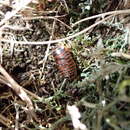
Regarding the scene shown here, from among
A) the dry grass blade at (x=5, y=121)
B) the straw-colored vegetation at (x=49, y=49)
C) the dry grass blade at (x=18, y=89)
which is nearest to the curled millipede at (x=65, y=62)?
the straw-colored vegetation at (x=49, y=49)

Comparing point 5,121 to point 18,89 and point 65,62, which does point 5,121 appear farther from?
point 65,62

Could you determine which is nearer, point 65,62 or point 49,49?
point 65,62

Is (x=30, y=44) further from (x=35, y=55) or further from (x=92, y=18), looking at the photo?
(x=92, y=18)

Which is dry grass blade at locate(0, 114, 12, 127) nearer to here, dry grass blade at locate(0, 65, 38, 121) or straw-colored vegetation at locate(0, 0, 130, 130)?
straw-colored vegetation at locate(0, 0, 130, 130)

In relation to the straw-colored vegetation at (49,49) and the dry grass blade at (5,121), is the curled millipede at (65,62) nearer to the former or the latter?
the straw-colored vegetation at (49,49)

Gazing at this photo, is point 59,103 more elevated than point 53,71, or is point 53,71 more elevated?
point 53,71

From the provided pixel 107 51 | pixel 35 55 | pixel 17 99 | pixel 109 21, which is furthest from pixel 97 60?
pixel 17 99

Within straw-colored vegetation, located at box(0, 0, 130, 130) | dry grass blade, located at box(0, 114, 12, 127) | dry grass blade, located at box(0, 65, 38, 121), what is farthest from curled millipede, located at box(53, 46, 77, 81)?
dry grass blade, located at box(0, 114, 12, 127)

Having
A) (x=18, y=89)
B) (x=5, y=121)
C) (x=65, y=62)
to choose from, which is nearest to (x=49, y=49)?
(x=65, y=62)
